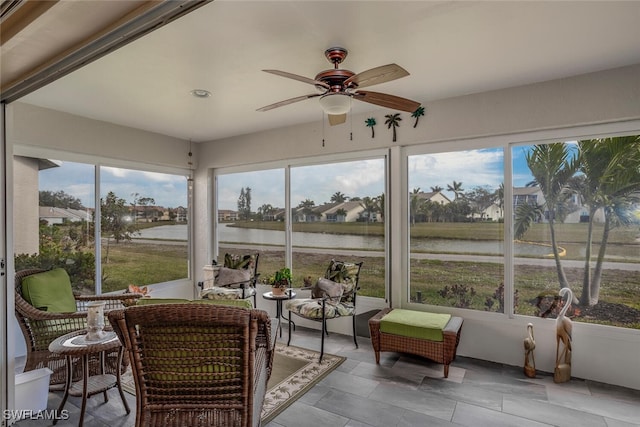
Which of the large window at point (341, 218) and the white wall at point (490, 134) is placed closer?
the white wall at point (490, 134)

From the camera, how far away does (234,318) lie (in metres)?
1.60

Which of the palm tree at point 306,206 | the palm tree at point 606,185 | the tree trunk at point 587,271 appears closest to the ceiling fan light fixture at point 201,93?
the palm tree at point 306,206

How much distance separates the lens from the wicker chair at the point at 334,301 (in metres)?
3.47

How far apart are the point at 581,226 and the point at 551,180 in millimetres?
498

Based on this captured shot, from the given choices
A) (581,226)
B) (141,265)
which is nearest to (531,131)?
(581,226)

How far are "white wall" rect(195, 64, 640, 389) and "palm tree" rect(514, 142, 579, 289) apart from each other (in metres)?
0.15

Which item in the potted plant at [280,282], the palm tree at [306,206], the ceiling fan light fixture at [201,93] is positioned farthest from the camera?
the palm tree at [306,206]

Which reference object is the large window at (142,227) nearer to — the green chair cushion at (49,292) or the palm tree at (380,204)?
the green chair cushion at (49,292)

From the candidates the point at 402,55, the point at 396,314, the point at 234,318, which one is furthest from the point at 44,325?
the point at 402,55

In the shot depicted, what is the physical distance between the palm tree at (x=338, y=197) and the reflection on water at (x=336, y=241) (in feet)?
1.52

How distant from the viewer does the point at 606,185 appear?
2.98 meters

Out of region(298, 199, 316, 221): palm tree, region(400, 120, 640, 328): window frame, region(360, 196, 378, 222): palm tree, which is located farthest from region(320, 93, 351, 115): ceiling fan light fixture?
region(298, 199, 316, 221): palm tree

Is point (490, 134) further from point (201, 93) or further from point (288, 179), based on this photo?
point (201, 93)

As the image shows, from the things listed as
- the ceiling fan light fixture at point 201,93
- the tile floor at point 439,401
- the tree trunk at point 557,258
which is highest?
the ceiling fan light fixture at point 201,93
